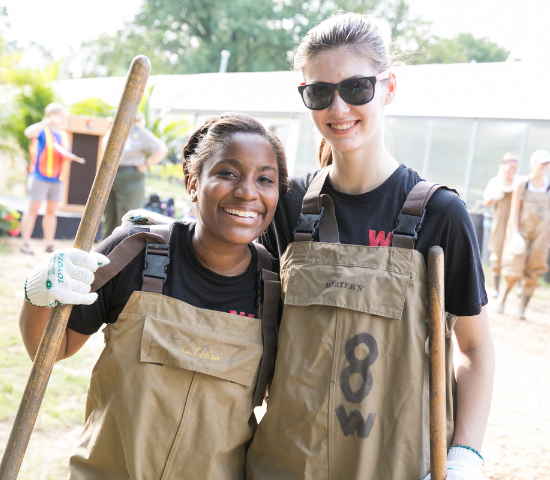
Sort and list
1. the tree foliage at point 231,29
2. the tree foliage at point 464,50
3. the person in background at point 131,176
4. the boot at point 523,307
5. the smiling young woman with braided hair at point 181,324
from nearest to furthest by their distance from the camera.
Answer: the smiling young woman with braided hair at point 181,324 → the person in background at point 131,176 → the boot at point 523,307 → the tree foliage at point 231,29 → the tree foliage at point 464,50

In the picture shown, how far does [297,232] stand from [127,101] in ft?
2.29

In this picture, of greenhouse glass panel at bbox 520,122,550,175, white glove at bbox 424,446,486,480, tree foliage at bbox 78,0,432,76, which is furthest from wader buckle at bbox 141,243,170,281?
tree foliage at bbox 78,0,432,76

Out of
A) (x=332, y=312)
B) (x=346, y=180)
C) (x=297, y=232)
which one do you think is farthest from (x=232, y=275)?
(x=346, y=180)

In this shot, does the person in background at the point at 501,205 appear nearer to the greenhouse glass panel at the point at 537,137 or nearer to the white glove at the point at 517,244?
the white glove at the point at 517,244

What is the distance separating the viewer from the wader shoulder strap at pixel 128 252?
5.53ft

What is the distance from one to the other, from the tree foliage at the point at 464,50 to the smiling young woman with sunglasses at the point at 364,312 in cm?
3710

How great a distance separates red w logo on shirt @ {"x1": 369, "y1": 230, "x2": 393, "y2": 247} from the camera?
1723 mm

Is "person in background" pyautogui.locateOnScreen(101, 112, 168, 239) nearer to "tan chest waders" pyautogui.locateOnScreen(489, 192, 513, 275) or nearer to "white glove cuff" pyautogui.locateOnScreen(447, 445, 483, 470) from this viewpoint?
"tan chest waders" pyautogui.locateOnScreen(489, 192, 513, 275)

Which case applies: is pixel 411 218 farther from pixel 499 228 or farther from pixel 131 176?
pixel 499 228

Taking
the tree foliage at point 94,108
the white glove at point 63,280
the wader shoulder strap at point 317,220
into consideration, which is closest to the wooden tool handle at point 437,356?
the wader shoulder strap at point 317,220

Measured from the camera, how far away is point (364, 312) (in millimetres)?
1622

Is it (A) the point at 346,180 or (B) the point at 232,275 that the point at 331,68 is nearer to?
(A) the point at 346,180

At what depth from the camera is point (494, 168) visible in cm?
1072

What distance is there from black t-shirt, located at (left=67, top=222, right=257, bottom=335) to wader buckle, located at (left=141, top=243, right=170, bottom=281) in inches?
1.5
